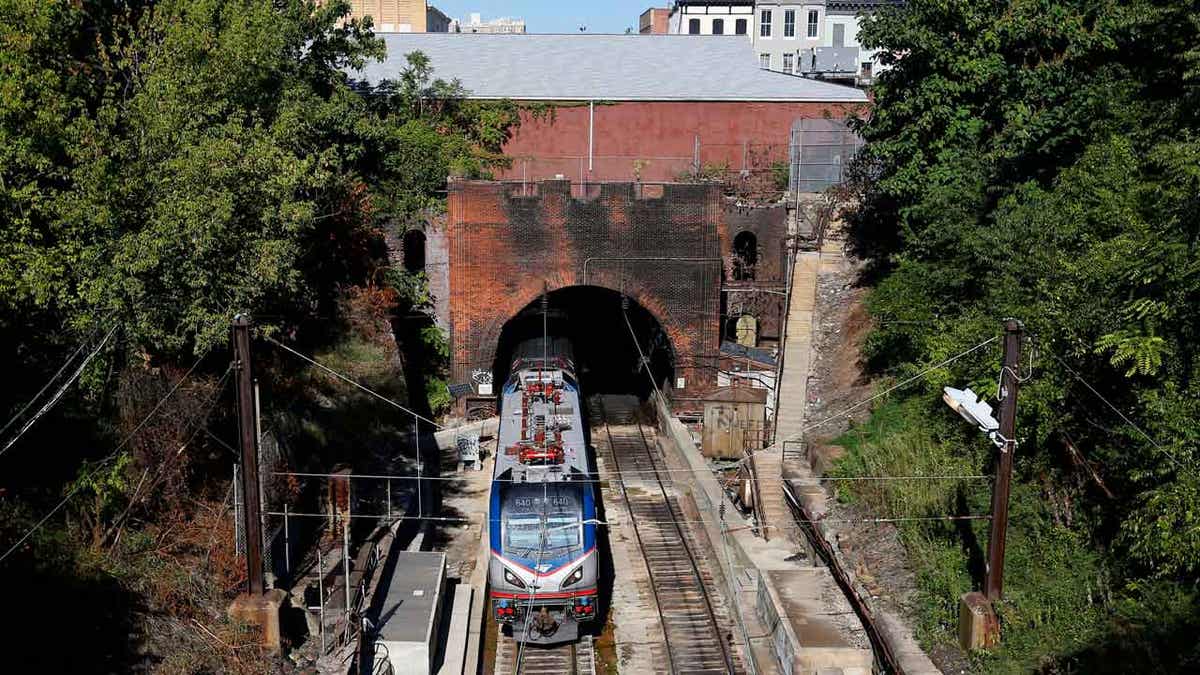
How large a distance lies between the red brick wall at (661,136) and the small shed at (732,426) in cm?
1280

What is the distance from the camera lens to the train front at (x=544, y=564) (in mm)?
19891

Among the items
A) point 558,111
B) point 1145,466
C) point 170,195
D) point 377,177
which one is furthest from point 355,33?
point 1145,466

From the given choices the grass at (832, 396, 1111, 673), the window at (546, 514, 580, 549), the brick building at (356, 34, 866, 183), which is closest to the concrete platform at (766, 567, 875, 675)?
the grass at (832, 396, 1111, 673)

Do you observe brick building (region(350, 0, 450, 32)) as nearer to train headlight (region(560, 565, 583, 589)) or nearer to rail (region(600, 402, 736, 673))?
rail (region(600, 402, 736, 673))

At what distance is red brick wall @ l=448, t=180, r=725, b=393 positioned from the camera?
109 feet

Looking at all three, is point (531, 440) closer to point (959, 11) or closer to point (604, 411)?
point (604, 411)

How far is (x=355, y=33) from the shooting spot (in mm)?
34812

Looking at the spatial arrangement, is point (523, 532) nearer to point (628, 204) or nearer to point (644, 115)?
point (628, 204)

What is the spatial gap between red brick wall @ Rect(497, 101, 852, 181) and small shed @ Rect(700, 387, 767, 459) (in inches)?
504

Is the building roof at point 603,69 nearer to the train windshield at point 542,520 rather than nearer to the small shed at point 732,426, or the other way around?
the small shed at point 732,426

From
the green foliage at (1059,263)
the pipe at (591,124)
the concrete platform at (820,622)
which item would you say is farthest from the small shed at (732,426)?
the pipe at (591,124)

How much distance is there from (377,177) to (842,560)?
21088 millimetres

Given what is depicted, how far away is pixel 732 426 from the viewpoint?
3067 centimetres

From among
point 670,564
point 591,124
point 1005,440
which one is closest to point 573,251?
point 591,124
